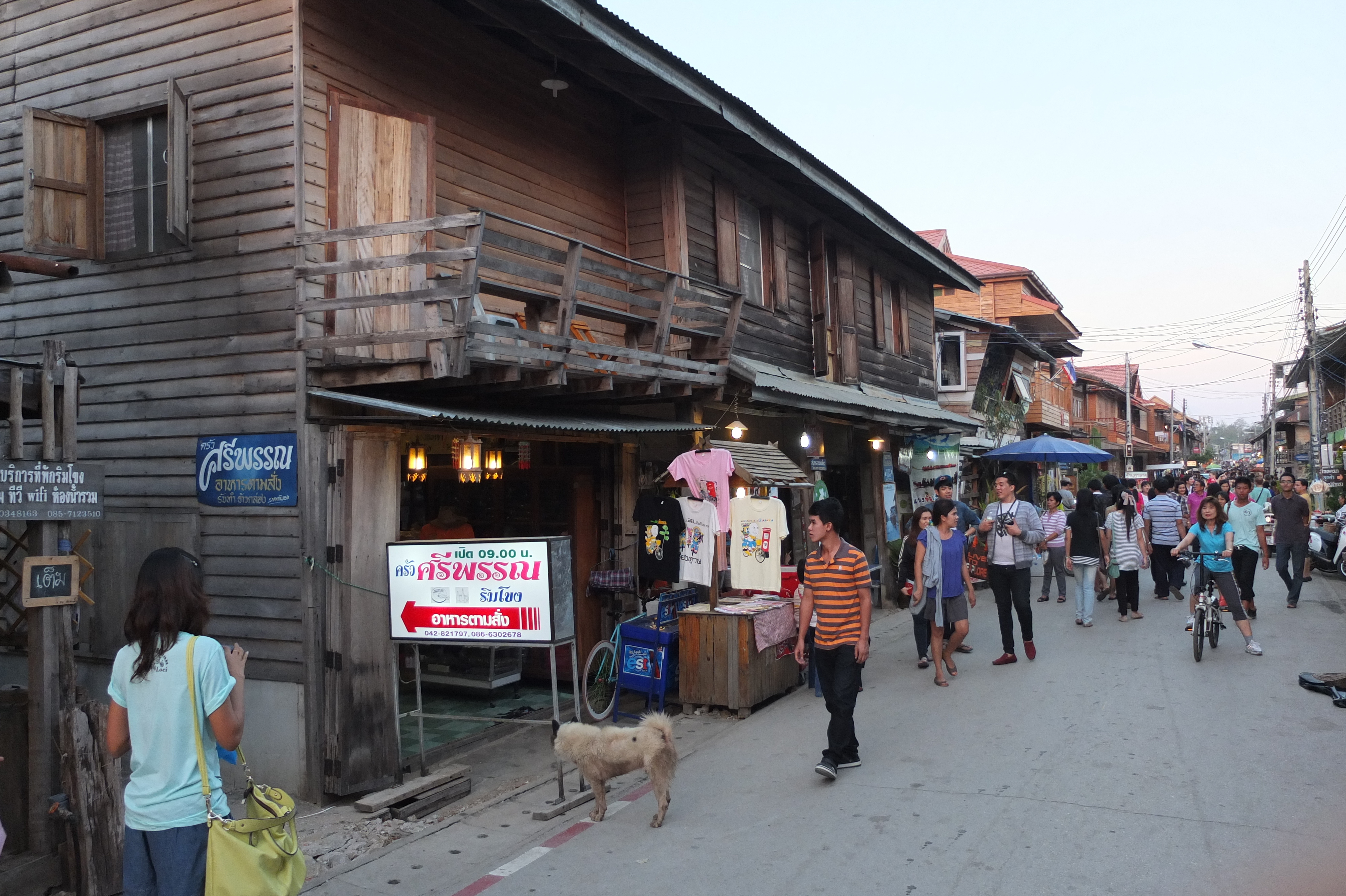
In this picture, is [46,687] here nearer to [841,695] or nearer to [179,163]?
[179,163]

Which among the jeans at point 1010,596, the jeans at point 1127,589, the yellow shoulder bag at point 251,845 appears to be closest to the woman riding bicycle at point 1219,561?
the jeans at point 1010,596

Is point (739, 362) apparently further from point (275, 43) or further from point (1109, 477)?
point (1109, 477)

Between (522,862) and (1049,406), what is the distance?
36280mm

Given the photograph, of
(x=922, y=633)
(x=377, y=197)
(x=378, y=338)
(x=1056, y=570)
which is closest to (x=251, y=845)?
(x=378, y=338)

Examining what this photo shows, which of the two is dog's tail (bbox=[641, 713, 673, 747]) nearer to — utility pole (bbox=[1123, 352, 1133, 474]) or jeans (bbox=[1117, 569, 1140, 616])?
jeans (bbox=[1117, 569, 1140, 616])

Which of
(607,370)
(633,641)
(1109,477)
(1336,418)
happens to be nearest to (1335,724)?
(633,641)

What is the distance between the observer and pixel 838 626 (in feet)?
21.9

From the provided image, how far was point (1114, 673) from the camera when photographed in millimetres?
9430

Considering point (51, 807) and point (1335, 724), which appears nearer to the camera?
point (51, 807)

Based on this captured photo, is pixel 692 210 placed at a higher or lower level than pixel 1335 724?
higher

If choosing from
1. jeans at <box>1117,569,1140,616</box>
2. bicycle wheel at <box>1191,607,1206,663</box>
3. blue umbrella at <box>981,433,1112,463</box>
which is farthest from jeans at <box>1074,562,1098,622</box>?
blue umbrella at <box>981,433,1112,463</box>

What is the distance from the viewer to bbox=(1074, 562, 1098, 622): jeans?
39.5ft

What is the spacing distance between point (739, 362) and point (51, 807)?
7.20m

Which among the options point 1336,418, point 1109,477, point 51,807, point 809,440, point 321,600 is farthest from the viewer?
point 1336,418
